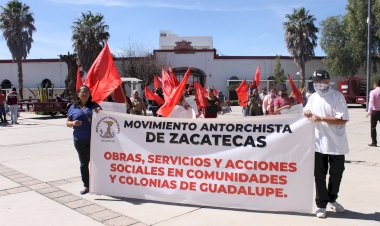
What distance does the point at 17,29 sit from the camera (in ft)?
142

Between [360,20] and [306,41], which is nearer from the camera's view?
[360,20]

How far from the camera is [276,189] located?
15.9ft

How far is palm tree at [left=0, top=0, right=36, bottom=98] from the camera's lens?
42656 millimetres

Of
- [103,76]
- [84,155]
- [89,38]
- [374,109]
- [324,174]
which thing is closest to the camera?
[324,174]

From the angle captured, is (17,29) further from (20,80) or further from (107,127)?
(107,127)

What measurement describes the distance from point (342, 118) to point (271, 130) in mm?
819

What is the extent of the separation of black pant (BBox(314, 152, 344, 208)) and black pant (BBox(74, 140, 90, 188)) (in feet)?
10.3

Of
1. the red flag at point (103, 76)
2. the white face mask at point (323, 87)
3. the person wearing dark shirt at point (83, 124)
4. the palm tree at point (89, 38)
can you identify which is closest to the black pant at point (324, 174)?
the white face mask at point (323, 87)

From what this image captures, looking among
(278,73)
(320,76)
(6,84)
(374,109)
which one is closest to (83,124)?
(320,76)

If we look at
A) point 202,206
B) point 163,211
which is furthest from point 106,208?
point 202,206

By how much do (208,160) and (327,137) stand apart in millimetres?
1469

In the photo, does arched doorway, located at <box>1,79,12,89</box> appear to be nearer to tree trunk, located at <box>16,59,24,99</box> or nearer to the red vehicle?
tree trunk, located at <box>16,59,24,99</box>

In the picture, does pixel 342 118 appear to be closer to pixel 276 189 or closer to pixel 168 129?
pixel 276 189

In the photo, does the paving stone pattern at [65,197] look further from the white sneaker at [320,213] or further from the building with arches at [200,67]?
the building with arches at [200,67]
